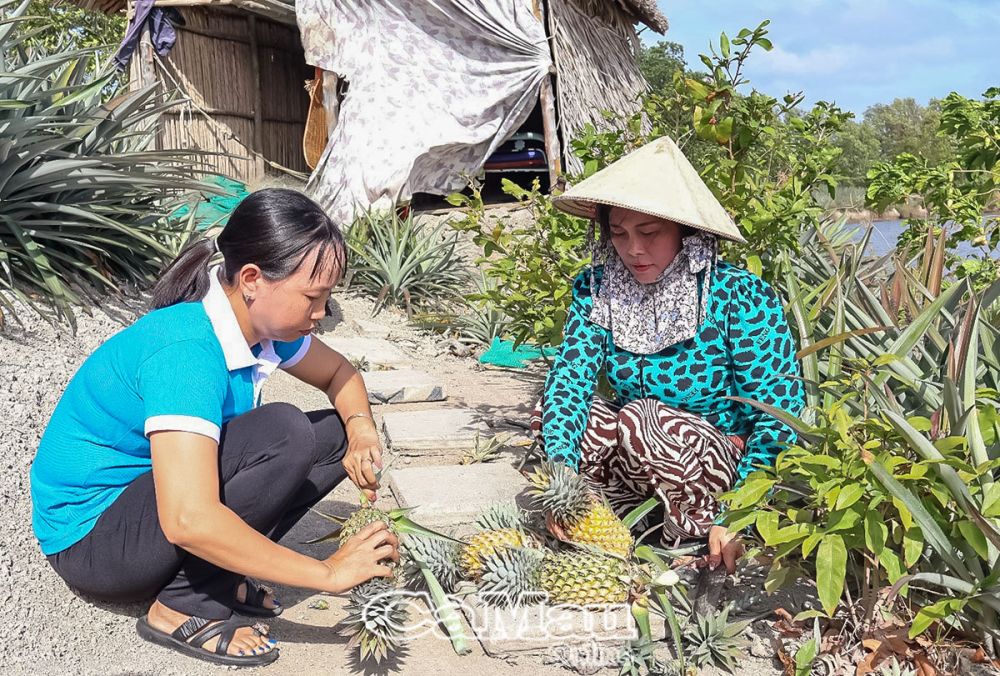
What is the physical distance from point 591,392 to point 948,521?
107 centimetres

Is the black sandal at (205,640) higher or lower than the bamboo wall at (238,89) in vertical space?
lower

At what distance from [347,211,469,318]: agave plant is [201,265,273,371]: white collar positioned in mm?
4887

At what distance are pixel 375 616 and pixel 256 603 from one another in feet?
1.90

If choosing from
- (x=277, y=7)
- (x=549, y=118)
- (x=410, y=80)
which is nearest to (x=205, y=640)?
(x=410, y=80)

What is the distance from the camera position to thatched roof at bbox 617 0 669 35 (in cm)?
1133

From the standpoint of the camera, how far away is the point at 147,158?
3.95m

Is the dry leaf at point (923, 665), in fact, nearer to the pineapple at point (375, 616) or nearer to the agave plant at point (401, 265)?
the pineapple at point (375, 616)

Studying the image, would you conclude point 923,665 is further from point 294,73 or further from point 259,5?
point 294,73

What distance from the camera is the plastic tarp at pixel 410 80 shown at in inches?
353

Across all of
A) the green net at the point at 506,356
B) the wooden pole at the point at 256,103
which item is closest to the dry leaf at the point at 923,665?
the green net at the point at 506,356

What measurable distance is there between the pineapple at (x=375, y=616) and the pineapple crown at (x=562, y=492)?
46cm

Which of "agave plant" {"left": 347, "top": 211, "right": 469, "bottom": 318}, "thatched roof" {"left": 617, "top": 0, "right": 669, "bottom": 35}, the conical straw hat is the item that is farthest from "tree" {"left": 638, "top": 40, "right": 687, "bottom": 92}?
the conical straw hat

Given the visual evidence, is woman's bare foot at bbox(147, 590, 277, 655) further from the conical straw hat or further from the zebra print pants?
the conical straw hat

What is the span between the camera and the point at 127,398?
2.08m
